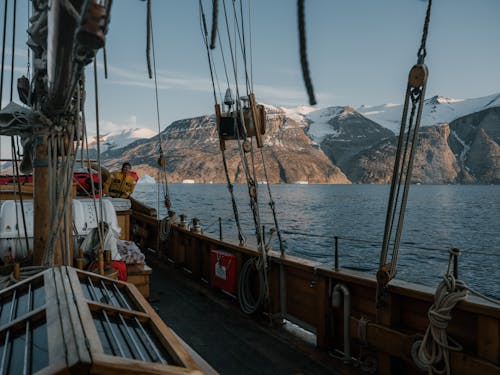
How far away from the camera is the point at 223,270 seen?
283 inches

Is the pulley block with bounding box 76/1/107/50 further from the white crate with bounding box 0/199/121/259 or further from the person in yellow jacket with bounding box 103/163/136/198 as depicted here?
the person in yellow jacket with bounding box 103/163/136/198

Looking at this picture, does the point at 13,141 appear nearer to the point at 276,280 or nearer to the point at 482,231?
the point at 276,280

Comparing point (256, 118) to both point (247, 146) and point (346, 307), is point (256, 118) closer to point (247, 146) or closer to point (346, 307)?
point (247, 146)

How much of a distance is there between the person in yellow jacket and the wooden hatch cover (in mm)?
8092

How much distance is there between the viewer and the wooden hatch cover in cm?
157

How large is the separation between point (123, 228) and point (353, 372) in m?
6.45

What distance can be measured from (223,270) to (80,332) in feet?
18.2

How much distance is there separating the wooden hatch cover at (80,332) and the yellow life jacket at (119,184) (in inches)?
319

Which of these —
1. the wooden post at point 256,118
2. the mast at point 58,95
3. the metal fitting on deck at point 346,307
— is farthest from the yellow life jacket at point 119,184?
the metal fitting on deck at point 346,307

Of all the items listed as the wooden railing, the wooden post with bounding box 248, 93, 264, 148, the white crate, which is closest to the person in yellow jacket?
the white crate

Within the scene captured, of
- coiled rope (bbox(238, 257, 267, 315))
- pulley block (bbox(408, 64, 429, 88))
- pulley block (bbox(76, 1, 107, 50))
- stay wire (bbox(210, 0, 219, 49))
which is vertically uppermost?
stay wire (bbox(210, 0, 219, 49))

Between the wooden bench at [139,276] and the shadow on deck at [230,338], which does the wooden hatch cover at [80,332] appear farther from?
the wooden bench at [139,276]

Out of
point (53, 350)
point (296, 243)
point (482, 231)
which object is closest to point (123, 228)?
point (53, 350)

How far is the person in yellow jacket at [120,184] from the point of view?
10594 mm
